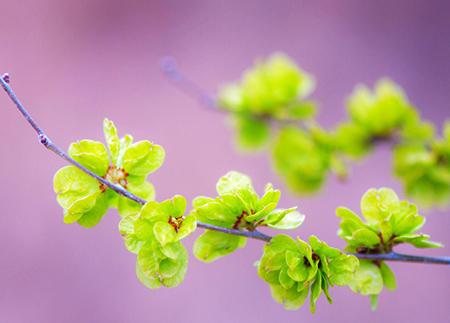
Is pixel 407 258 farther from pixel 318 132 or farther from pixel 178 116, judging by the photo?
pixel 178 116

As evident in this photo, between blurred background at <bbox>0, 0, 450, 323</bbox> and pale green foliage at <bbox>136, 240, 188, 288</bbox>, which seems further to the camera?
blurred background at <bbox>0, 0, 450, 323</bbox>

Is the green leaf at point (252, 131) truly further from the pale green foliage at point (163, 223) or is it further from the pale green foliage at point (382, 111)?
the pale green foliage at point (163, 223)

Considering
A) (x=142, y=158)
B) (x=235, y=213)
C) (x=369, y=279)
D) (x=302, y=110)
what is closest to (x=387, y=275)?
(x=369, y=279)

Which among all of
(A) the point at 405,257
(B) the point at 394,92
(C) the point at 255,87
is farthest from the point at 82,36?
(A) the point at 405,257

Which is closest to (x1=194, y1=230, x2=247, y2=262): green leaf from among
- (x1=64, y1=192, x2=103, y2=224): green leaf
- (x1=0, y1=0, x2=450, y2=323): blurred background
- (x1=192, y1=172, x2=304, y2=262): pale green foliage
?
(x1=192, y1=172, x2=304, y2=262): pale green foliage

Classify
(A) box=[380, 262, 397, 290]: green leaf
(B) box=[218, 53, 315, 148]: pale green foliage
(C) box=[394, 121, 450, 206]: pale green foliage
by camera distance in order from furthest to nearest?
(B) box=[218, 53, 315, 148]: pale green foliage, (C) box=[394, 121, 450, 206]: pale green foliage, (A) box=[380, 262, 397, 290]: green leaf

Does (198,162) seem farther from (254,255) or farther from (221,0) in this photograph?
(221,0)

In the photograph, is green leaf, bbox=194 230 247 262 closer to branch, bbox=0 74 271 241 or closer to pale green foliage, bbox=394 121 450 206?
branch, bbox=0 74 271 241
